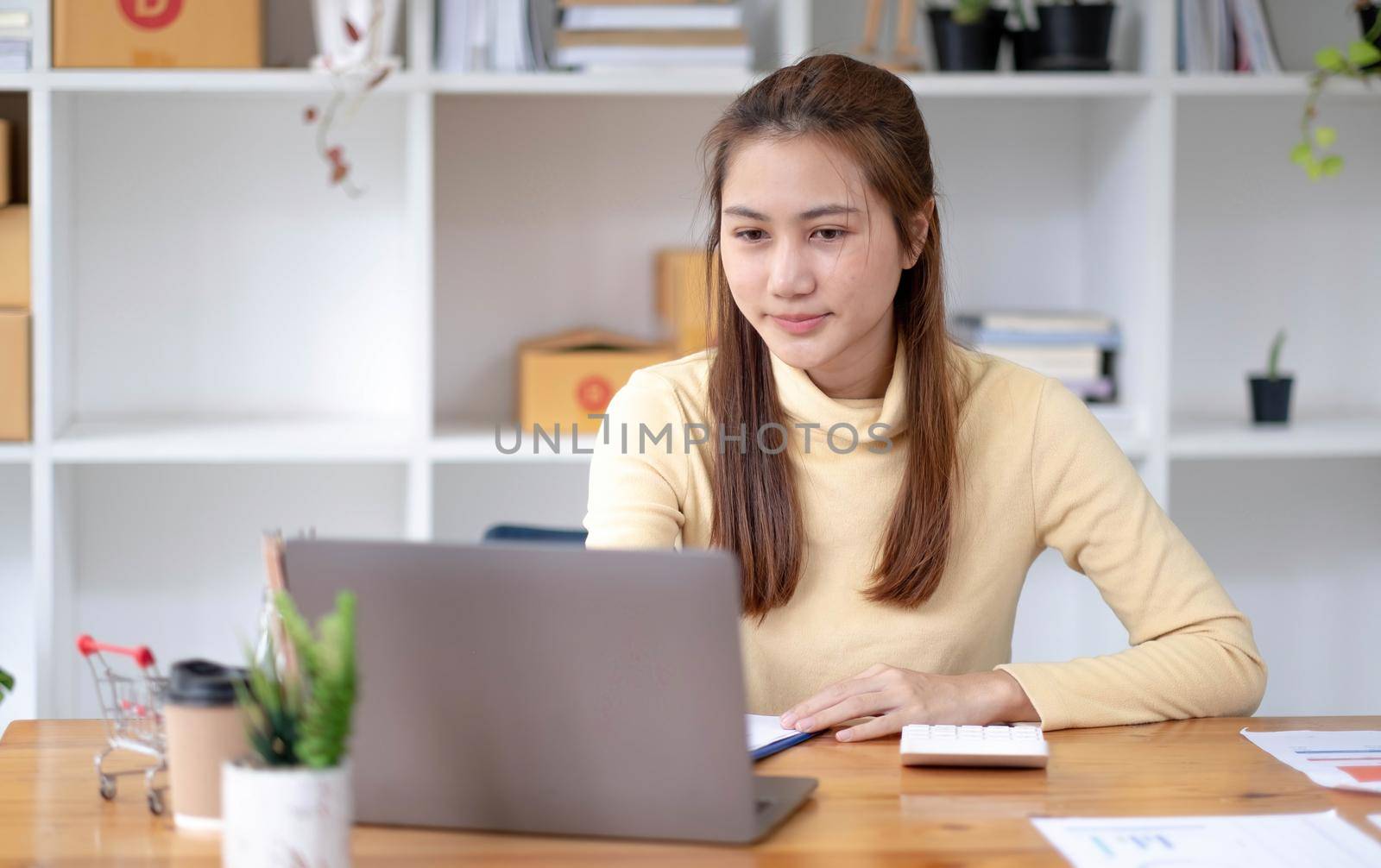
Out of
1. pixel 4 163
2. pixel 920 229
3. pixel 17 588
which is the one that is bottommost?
pixel 17 588

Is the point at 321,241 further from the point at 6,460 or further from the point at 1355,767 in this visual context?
the point at 1355,767

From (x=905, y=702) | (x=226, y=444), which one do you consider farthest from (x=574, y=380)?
(x=905, y=702)

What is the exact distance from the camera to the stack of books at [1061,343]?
2604 mm

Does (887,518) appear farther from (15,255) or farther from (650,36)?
(15,255)

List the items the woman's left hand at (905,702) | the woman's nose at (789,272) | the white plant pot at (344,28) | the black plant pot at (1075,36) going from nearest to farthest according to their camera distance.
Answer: the woman's left hand at (905,702)
the woman's nose at (789,272)
the white plant pot at (344,28)
the black plant pot at (1075,36)

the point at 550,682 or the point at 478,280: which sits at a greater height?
the point at 478,280

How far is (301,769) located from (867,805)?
0.44 metres

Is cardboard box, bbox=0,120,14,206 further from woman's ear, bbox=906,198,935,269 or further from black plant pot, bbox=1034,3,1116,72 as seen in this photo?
black plant pot, bbox=1034,3,1116,72

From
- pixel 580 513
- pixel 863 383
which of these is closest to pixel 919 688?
pixel 863 383

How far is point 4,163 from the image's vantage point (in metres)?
2.40

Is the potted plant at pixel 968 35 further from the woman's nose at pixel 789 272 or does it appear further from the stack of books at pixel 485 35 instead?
the woman's nose at pixel 789 272

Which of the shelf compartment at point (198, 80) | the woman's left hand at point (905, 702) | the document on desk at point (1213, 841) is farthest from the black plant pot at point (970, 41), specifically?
the document on desk at point (1213, 841)

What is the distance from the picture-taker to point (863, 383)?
1685 mm

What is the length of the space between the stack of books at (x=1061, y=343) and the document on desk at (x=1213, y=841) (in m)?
1.59
